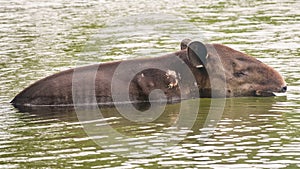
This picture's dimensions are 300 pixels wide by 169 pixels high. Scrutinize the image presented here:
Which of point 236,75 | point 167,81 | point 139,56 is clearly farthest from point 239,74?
point 139,56

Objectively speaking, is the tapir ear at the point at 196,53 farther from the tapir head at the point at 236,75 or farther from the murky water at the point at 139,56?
the murky water at the point at 139,56

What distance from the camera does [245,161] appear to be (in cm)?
1068

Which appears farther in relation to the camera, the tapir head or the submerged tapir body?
the tapir head

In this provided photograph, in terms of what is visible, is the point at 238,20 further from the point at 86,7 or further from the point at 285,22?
the point at 86,7

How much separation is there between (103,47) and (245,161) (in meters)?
11.0

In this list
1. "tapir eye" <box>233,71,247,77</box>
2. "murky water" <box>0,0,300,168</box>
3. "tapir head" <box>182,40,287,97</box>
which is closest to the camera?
"murky water" <box>0,0,300,168</box>

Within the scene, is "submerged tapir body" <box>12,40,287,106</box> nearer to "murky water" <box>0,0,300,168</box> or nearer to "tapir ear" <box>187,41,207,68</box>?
"tapir ear" <box>187,41,207,68</box>

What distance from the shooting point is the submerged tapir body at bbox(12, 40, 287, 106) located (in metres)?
14.9

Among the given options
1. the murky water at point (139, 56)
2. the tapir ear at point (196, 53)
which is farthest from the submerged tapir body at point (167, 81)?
the murky water at point (139, 56)

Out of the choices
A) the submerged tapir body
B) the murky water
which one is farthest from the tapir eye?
the murky water

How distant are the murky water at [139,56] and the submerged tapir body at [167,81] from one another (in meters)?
0.31

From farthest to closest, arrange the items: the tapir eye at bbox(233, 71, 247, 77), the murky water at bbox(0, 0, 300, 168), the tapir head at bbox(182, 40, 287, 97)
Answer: the tapir eye at bbox(233, 71, 247, 77)
the tapir head at bbox(182, 40, 287, 97)
the murky water at bbox(0, 0, 300, 168)

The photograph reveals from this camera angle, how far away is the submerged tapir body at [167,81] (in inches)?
585

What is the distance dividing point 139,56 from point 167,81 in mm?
4392
